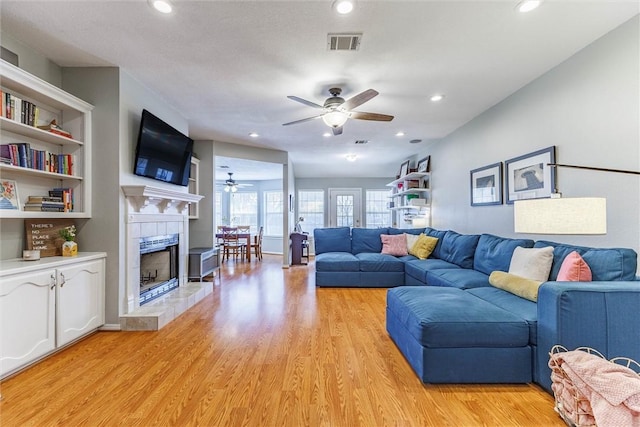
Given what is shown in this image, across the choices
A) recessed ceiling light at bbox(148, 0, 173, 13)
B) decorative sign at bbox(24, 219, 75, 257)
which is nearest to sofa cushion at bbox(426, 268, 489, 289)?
recessed ceiling light at bbox(148, 0, 173, 13)

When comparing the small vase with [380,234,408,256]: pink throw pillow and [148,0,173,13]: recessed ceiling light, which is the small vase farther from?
[380,234,408,256]: pink throw pillow

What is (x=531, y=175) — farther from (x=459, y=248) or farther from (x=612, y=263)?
(x=612, y=263)

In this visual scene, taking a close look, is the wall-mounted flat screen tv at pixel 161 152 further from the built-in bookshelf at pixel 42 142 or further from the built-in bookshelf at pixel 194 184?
the built-in bookshelf at pixel 194 184

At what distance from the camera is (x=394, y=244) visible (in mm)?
5426

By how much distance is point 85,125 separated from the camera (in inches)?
118

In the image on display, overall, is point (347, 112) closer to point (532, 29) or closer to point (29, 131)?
point (532, 29)

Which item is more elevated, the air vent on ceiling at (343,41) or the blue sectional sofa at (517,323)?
the air vent on ceiling at (343,41)

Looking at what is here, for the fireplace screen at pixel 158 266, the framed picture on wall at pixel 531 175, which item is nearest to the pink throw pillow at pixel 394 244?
the framed picture on wall at pixel 531 175

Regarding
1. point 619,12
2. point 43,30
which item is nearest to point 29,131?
point 43,30

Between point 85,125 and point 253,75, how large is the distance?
1.74 metres

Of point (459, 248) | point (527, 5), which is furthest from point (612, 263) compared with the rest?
point (459, 248)

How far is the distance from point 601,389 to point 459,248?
285 cm

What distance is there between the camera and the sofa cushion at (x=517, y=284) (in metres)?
2.43

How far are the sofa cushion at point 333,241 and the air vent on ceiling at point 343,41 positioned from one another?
3.73 m
